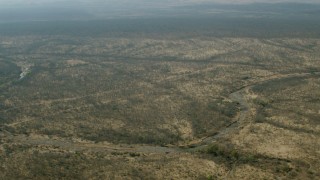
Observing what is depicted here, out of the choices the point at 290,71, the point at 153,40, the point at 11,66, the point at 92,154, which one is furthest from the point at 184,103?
the point at 153,40

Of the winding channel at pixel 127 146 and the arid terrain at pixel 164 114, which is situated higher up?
the arid terrain at pixel 164 114

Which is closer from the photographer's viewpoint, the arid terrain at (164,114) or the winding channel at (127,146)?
the arid terrain at (164,114)

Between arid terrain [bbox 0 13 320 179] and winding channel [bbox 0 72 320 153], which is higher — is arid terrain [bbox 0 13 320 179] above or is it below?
above

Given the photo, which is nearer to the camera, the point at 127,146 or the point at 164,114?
the point at 127,146

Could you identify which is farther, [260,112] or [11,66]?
[11,66]

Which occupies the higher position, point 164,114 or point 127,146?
point 164,114

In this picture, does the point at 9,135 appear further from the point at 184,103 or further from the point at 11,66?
the point at 11,66

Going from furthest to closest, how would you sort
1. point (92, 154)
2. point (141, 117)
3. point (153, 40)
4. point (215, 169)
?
point (153, 40), point (141, 117), point (92, 154), point (215, 169)

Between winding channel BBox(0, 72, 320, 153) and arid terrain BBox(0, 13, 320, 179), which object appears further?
winding channel BBox(0, 72, 320, 153)
